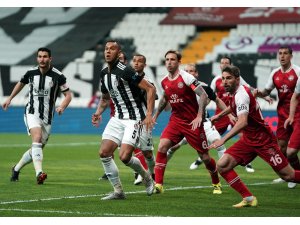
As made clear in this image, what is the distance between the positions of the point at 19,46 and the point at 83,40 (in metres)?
3.24

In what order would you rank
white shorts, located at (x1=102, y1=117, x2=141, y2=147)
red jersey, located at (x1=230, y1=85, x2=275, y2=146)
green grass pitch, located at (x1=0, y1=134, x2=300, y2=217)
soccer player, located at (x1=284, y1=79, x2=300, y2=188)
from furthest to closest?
soccer player, located at (x1=284, y1=79, x2=300, y2=188)
white shorts, located at (x1=102, y1=117, x2=141, y2=147)
red jersey, located at (x1=230, y1=85, x2=275, y2=146)
green grass pitch, located at (x1=0, y1=134, x2=300, y2=217)

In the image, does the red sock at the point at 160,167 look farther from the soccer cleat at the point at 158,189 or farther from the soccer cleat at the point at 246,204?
the soccer cleat at the point at 246,204

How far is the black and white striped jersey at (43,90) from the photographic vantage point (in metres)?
14.1

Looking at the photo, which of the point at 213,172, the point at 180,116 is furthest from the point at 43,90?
the point at 213,172

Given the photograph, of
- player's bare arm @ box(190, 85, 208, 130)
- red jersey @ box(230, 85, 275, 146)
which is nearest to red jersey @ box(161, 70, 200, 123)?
player's bare arm @ box(190, 85, 208, 130)

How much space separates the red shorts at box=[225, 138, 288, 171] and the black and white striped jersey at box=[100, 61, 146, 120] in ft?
5.05

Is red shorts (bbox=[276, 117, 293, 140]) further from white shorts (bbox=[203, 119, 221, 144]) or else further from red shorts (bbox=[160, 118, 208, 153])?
red shorts (bbox=[160, 118, 208, 153])

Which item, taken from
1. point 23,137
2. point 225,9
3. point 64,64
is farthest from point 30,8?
point 23,137

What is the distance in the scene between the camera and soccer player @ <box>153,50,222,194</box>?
1230cm

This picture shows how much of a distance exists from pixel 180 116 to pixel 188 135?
34cm

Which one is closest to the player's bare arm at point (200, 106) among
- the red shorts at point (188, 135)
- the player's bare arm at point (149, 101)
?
the red shorts at point (188, 135)

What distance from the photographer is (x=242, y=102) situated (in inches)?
412

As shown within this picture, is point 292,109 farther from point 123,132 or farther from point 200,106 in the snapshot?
point 123,132

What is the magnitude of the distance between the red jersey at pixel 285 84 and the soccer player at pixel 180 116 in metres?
1.81
